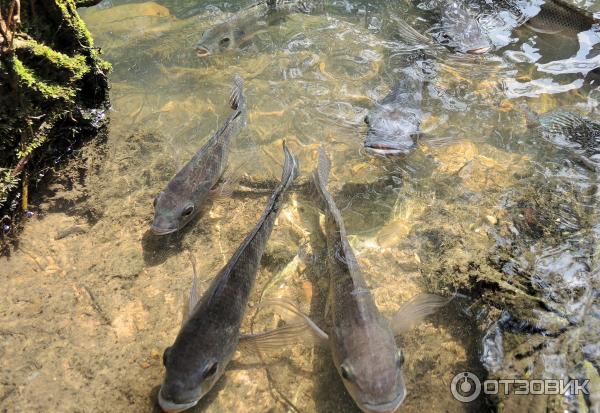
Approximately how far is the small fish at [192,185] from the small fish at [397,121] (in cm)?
168

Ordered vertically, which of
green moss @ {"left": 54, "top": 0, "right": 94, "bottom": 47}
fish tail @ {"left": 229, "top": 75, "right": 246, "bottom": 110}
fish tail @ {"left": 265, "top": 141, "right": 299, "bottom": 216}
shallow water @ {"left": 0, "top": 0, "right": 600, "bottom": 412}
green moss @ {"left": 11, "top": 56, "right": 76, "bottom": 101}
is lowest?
shallow water @ {"left": 0, "top": 0, "right": 600, "bottom": 412}

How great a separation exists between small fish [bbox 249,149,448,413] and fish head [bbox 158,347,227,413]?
1.64 ft

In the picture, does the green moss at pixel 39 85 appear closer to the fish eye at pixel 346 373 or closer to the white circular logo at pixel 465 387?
the fish eye at pixel 346 373

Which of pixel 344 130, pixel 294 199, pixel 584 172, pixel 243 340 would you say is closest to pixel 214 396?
pixel 243 340

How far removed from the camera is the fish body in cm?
281

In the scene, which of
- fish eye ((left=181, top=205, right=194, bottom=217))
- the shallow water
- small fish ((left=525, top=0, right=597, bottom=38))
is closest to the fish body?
the shallow water

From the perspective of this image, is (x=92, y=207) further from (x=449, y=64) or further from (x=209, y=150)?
(x=449, y=64)

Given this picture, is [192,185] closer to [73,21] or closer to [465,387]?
[73,21]

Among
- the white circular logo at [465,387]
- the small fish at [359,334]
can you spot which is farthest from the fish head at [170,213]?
the white circular logo at [465,387]

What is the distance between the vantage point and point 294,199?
471 cm

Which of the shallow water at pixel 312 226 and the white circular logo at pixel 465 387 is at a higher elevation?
the shallow water at pixel 312 226

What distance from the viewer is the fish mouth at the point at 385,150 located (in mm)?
4426

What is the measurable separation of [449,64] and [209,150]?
422 cm

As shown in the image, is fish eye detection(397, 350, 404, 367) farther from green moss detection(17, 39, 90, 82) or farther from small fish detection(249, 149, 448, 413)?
green moss detection(17, 39, 90, 82)
